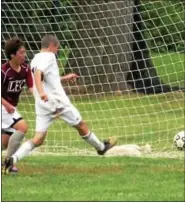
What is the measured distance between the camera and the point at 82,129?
978cm

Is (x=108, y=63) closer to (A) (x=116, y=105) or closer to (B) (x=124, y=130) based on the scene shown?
(A) (x=116, y=105)

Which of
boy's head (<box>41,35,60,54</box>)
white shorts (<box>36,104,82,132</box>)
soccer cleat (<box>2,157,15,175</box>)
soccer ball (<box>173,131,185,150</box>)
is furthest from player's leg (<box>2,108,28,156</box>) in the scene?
Answer: soccer ball (<box>173,131,185,150</box>)

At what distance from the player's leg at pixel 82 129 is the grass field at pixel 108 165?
0.22 meters

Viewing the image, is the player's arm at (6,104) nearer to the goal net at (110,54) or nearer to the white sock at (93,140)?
the white sock at (93,140)

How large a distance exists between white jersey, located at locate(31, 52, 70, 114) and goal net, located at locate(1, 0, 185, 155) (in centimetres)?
486

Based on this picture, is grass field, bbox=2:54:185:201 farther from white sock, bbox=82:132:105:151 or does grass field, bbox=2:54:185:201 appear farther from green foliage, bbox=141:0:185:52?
green foliage, bbox=141:0:185:52

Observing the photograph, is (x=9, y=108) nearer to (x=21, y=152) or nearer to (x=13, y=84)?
(x=13, y=84)

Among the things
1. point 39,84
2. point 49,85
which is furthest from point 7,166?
point 49,85

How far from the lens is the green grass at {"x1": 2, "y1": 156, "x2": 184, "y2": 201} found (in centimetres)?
764

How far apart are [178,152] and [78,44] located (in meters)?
5.85

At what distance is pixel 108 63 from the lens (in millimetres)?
17359

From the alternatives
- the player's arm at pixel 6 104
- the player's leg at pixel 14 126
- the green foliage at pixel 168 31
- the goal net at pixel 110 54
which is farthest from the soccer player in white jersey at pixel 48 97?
the goal net at pixel 110 54

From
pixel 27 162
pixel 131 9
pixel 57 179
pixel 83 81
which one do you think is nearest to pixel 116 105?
pixel 83 81

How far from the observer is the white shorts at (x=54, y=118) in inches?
374
